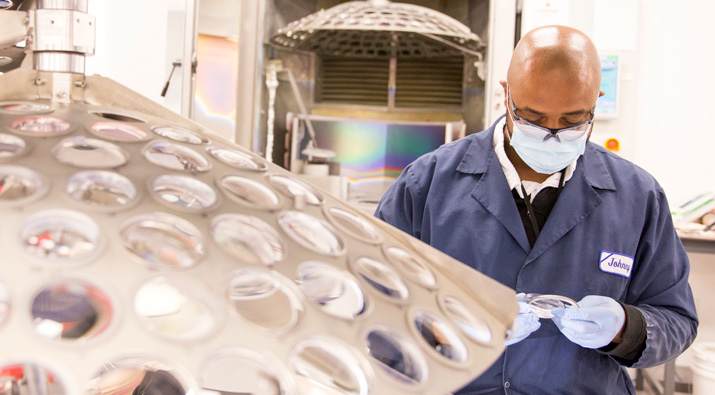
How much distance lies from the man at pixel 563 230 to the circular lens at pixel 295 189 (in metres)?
0.78

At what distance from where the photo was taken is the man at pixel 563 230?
1.18 meters

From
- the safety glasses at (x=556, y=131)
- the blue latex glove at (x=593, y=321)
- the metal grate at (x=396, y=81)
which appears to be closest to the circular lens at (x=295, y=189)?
the blue latex glove at (x=593, y=321)

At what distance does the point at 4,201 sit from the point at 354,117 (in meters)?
3.01

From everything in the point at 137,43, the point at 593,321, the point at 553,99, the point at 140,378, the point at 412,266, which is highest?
the point at 137,43

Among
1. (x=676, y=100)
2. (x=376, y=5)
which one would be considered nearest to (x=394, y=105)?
(x=376, y=5)

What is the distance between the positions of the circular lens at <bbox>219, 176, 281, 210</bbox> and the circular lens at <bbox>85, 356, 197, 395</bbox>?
0.37 ft

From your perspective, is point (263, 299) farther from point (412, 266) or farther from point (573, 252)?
point (573, 252)

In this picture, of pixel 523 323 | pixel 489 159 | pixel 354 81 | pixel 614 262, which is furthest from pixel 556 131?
pixel 354 81

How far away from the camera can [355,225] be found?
0.46 m

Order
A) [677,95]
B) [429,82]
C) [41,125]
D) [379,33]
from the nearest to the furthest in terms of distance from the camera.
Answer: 1. [41,125]
2. [379,33]
3. [429,82]
4. [677,95]

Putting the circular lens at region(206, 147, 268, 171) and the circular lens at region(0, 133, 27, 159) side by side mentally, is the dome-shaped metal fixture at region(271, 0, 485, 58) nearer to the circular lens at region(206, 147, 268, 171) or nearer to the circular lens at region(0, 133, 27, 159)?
the circular lens at region(206, 147, 268, 171)

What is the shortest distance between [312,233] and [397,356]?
102 mm

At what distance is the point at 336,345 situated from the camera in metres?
0.34

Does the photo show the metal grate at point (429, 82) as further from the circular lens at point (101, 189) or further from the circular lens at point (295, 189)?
the circular lens at point (101, 189)
